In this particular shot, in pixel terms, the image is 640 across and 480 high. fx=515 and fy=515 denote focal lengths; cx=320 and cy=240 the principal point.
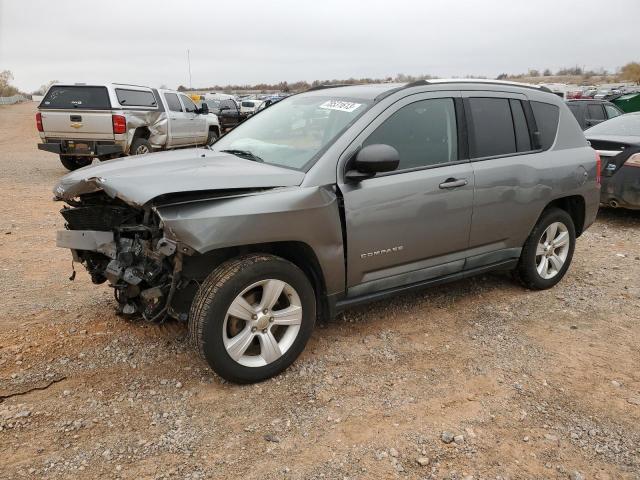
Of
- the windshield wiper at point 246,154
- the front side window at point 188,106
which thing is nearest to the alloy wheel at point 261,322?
the windshield wiper at point 246,154

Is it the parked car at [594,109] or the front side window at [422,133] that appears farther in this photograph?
the parked car at [594,109]

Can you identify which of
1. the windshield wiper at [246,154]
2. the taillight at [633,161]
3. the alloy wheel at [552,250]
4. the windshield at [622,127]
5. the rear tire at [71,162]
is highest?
the windshield wiper at [246,154]

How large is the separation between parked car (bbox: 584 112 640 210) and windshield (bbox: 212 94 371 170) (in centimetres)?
506

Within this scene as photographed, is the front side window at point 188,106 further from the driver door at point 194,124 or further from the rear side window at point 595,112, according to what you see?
the rear side window at point 595,112

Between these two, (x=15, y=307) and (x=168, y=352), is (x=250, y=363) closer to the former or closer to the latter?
(x=168, y=352)

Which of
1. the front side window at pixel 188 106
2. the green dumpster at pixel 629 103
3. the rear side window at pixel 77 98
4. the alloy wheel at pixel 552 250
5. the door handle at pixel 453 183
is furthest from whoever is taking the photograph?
the green dumpster at pixel 629 103

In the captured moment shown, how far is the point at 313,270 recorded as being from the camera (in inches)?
132

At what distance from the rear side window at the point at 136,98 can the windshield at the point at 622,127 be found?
9090 millimetres

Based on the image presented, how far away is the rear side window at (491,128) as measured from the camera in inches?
158

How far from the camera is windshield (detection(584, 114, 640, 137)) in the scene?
766 centimetres

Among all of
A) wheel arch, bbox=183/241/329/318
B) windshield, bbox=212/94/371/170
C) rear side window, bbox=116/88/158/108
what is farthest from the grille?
rear side window, bbox=116/88/158/108

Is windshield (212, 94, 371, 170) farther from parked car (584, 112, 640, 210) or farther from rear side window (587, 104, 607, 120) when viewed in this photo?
rear side window (587, 104, 607, 120)

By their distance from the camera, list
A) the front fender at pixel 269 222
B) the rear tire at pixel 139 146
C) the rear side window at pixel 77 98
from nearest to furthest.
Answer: the front fender at pixel 269 222, the rear side window at pixel 77 98, the rear tire at pixel 139 146

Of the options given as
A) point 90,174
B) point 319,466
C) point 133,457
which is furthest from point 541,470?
point 90,174
